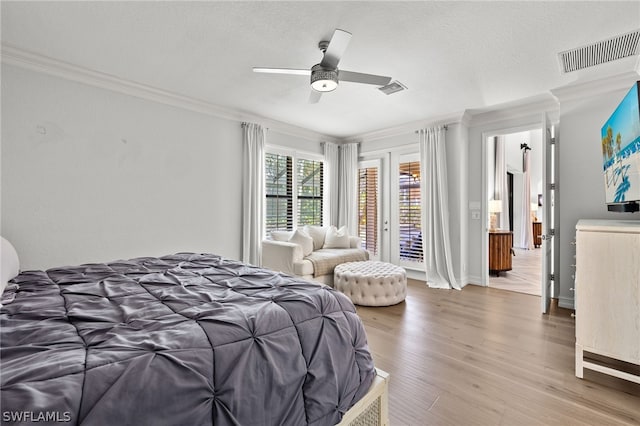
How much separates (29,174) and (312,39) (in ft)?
9.41

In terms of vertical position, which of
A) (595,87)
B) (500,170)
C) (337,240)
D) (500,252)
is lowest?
(500,252)

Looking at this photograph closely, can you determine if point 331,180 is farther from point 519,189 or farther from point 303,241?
point 519,189

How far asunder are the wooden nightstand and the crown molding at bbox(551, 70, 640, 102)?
235cm

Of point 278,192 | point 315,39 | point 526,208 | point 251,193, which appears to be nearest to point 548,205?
point 315,39

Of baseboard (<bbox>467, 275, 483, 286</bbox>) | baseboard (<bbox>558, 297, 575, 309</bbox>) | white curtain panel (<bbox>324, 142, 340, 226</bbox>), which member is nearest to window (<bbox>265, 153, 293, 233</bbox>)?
white curtain panel (<bbox>324, 142, 340, 226</bbox>)

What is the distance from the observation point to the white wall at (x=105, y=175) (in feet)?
8.91

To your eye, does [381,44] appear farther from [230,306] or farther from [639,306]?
[639,306]

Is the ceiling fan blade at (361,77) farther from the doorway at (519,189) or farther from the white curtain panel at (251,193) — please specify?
the doorway at (519,189)

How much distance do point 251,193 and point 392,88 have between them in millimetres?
2404

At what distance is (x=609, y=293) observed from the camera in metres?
1.99

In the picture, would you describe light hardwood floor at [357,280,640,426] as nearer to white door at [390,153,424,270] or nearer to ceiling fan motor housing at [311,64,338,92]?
white door at [390,153,424,270]

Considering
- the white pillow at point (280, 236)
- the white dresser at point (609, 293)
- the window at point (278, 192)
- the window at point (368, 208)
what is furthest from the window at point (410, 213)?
the white dresser at point (609, 293)

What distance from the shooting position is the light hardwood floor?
171 cm

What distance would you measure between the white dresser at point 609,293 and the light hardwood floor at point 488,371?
24 cm
